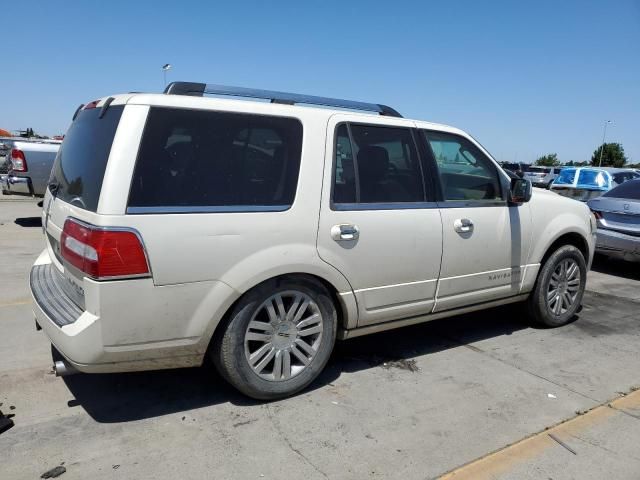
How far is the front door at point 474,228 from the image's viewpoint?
4172mm

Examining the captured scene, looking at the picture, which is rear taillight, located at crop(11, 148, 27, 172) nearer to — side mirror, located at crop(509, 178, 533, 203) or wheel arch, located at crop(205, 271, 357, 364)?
wheel arch, located at crop(205, 271, 357, 364)

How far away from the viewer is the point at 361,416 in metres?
3.34

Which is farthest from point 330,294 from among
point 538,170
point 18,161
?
point 538,170

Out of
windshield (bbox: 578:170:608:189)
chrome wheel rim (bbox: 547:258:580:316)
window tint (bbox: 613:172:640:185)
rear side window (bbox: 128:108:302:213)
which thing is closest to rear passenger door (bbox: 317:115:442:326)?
rear side window (bbox: 128:108:302:213)

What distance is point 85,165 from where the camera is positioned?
314cm

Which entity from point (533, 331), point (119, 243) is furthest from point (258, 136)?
point (533, 331)

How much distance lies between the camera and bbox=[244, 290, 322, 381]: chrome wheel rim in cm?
332

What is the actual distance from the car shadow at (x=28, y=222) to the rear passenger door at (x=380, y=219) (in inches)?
333

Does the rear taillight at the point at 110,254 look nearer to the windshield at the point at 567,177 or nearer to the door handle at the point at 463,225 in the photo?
the door handle at the point at 463,225

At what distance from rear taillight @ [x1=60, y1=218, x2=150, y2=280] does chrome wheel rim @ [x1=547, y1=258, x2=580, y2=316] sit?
383 cm

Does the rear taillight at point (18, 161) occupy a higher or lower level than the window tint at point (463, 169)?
lower

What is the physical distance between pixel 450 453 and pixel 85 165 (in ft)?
8.70

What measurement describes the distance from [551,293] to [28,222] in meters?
9.67

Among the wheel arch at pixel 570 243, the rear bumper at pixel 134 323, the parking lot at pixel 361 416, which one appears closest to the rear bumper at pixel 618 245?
the wheel arch at pixel 570 243
